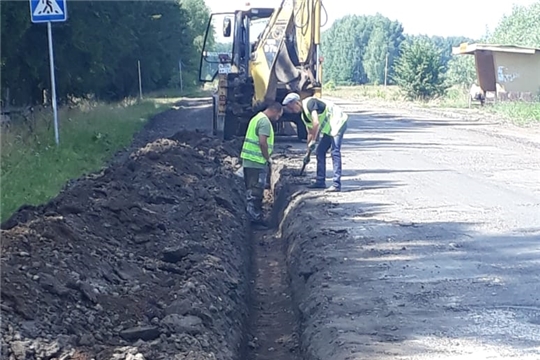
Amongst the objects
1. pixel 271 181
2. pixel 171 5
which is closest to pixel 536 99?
pixel 171 5

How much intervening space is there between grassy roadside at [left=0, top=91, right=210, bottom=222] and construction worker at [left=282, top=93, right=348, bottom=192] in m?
4.01

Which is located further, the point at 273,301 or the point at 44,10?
the point at 44,10

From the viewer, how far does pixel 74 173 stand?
15.7m

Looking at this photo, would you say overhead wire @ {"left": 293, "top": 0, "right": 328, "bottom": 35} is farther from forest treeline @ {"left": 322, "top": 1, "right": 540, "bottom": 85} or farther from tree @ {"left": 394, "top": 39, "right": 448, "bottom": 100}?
forest treeline @ {"left": 322, "top": 1, "right": 540, "bottom": 85}

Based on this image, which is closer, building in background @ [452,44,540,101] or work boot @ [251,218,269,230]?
work boot @ [251,218,269,230]

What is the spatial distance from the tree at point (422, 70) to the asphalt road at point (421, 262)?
1527 inches

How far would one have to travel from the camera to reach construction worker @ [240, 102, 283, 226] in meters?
12.9

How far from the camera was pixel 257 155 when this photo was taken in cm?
1314

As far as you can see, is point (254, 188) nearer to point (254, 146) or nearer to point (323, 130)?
point (254, 146)

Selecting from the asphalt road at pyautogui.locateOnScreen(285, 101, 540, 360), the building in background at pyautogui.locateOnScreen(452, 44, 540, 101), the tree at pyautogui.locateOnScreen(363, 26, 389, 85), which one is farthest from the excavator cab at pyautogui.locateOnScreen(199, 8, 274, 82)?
the tree at pyautogui.locateOnScreen(363, 26, 389, 85)

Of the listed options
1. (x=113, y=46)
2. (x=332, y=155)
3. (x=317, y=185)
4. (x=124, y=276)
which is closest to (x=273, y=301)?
(x=124, y=276)

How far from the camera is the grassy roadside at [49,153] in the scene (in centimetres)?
1283

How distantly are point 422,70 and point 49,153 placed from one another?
41794 mm

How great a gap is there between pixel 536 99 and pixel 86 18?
26846 mm
